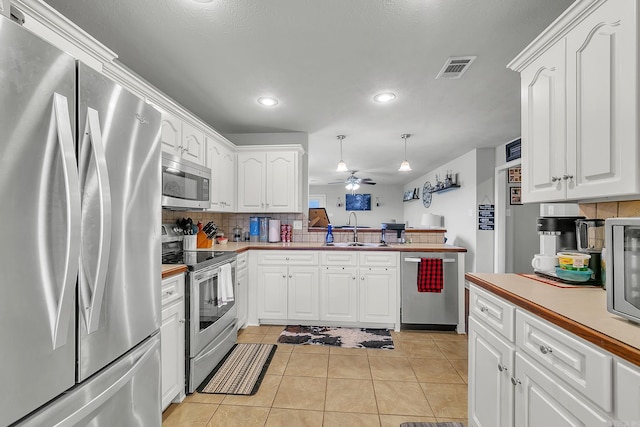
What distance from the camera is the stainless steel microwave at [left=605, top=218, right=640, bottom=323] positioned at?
90 centimetres

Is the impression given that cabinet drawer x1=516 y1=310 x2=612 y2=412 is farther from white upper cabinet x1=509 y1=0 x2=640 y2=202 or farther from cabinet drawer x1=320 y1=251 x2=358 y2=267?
cabinet drawer x1=320 y1=251 x2=358 y2=267

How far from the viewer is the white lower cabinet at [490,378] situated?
1.23 m

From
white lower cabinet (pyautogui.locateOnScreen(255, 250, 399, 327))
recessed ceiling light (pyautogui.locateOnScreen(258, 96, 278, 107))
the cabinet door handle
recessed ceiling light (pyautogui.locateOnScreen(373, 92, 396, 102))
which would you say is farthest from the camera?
white lower cabinet (pyautogui.locateOnScreen(255, 250, 399, 327))

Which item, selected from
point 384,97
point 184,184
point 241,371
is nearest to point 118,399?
point 241,371

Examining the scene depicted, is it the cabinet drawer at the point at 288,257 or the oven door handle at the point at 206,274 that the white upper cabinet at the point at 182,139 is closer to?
the oven door handle at the point at 206,274

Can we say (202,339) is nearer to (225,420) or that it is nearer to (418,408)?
(225,420)

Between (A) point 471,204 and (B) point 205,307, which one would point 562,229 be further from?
(A) point 471,204

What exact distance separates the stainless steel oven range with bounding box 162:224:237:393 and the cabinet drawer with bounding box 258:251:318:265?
573mm

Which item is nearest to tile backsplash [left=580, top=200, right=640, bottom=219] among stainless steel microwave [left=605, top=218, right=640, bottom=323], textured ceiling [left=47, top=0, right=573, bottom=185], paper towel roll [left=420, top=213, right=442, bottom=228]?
stainless steel microwave [left=605, top=218, right=640, bottom=323]

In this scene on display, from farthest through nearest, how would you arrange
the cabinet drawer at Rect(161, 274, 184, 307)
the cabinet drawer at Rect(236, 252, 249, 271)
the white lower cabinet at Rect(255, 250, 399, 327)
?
the white lower cabinet at Rect(255, 250, 399, 327)
the cabinet drawer at Rect(236, 252, 249, 271)
the cabinet drawer at Rect(161, 274, 184, 307)

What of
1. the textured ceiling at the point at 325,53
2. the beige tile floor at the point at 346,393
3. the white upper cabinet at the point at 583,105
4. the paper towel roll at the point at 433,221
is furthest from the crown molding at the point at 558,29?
the paper towel roll at the point at 433,221

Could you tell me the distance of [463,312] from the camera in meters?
3.18

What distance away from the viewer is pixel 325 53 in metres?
2.06

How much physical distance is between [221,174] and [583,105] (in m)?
3.10
